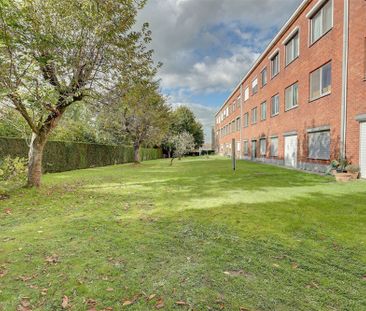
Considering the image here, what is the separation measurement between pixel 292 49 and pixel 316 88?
577 centimetres

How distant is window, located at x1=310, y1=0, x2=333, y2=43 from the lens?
14703mm

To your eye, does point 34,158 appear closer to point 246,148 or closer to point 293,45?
point 293,45

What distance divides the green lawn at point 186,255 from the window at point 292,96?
1329cm

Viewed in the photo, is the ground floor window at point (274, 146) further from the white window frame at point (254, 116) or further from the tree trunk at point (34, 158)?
the tree trunk at point (34, 158)

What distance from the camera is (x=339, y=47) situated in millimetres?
13469

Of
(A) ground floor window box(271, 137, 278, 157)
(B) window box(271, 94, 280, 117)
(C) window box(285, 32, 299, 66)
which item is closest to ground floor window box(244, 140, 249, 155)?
(A) ground floor window box(271, 137, 278, 157)

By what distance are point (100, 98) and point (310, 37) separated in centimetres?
1439

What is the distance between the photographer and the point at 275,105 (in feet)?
78.5

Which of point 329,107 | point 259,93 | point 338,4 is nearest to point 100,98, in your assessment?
point 329,107

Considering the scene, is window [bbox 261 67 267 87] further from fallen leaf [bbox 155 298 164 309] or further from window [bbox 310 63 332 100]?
fallen leaf [bbox 155 298 164 309]

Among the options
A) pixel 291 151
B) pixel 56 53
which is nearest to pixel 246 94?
pixel 291 151

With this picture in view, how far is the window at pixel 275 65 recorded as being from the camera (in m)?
23.5

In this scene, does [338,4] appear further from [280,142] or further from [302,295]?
[302,295]

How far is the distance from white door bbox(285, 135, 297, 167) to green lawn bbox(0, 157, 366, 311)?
12.1m
